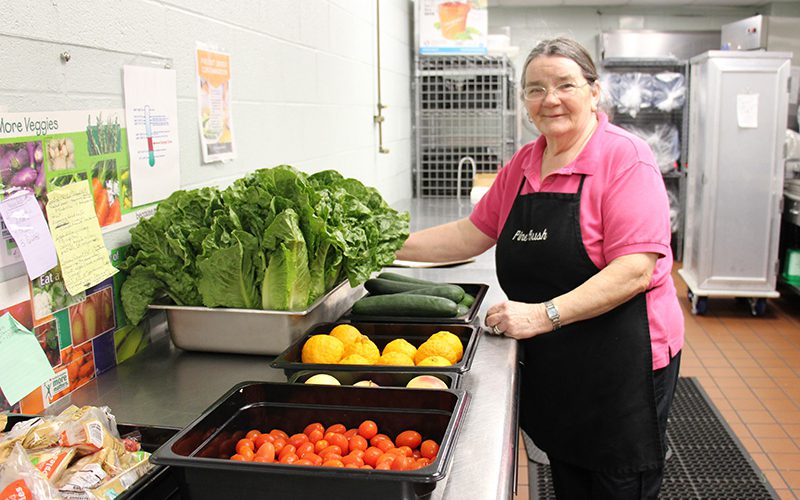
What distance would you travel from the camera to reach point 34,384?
1425 millimetres

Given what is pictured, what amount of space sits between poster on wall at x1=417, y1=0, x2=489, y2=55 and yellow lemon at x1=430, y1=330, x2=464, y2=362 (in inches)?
151

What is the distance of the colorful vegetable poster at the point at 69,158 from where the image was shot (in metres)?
1.38

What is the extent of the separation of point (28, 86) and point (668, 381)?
1761 mm

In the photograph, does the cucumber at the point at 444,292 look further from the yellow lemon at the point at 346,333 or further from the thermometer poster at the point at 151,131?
the thermometer poster at the point at 151,131

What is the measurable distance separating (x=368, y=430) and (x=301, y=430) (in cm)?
14

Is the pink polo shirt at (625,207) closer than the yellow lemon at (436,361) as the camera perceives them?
No

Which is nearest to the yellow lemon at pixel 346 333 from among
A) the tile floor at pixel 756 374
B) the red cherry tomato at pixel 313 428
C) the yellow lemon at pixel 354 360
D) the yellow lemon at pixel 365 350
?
the yellow lemon at pixel 365 350

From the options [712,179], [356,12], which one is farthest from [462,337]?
[712,179]

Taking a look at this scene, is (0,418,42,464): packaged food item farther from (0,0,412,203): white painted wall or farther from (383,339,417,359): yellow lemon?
(383,339,417,359): yellow lemon

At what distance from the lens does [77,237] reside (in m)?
1.56

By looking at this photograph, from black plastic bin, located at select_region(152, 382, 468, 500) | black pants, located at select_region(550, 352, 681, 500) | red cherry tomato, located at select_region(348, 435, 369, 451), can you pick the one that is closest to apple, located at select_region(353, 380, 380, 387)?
black plastic bin, located at select_region(152, 382, 468, 500)

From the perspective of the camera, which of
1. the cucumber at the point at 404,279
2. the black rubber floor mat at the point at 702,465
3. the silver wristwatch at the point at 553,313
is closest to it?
the silver wristwatch at the point at 553,313

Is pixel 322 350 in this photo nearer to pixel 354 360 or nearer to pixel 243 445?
pixel 354 360

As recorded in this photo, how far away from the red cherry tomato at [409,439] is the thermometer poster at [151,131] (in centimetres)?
94
